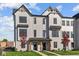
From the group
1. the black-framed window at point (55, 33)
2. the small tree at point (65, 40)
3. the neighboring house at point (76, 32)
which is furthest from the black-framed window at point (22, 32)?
the neighboring house at point (76, 32)

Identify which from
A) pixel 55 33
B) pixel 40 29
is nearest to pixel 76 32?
pixel 55 33

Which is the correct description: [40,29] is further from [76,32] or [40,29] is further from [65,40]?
[76,32]

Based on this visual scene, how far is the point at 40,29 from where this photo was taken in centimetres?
1761

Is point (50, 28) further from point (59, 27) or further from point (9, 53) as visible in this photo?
point (9, 53)

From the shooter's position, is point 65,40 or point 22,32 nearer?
point 65,40

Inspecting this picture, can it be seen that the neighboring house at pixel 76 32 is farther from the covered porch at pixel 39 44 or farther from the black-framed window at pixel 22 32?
the black-framed window at pixel 22 32

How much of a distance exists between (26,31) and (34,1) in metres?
0.92

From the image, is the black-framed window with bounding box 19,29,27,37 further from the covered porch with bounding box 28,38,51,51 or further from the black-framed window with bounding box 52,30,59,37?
the black-framed window with bounding box 52,30,59,37

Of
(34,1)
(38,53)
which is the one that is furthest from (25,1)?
(38,53)

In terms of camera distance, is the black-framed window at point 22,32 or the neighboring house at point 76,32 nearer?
the neighboring house at point 76,32

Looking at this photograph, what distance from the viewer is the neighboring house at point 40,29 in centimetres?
1750

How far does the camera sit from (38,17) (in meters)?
17.5

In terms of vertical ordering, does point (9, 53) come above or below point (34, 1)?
below

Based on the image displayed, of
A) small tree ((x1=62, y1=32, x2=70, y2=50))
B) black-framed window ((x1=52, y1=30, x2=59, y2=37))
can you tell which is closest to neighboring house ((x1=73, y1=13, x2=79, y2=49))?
small tree ((x1=62, y1=32, x2=70, y2=50))
